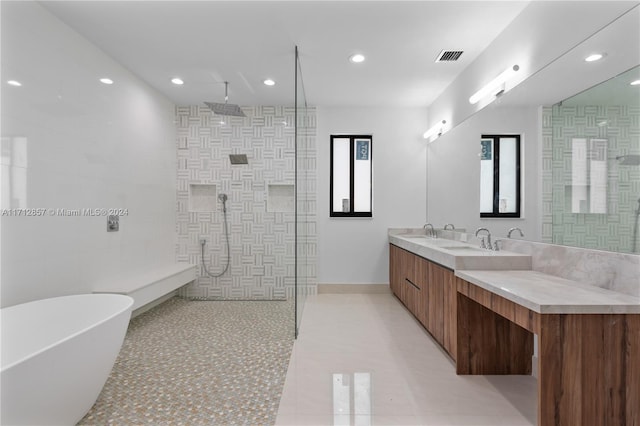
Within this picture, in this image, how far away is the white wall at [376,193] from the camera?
4508 millimetres

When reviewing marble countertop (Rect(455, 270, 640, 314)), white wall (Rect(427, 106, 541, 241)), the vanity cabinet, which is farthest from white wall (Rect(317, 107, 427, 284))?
marble countertop (Rect(455, 270, 640, 314))

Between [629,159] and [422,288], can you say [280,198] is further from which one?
[629,159]

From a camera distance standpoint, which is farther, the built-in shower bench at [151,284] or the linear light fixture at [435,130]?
the linear light fixture at [435,130]

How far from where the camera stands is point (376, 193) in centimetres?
453

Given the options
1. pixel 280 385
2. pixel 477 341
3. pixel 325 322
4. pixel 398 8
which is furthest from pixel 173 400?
pixel 398 8

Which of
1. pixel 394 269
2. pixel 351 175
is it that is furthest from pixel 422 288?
pixel 351 175

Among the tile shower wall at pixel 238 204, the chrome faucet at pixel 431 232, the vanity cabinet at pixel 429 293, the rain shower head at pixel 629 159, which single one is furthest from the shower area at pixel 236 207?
the rain shower head at pixel 629 159

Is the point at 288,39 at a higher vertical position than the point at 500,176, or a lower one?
higher

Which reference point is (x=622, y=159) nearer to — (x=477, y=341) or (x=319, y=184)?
(x=477, y=341)

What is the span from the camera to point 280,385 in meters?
2.14

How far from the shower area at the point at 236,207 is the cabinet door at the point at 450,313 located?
213cm

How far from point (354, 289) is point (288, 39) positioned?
129 inches

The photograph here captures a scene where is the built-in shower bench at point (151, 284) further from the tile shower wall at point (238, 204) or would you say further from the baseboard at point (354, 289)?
the baseboard at point (354, 289)

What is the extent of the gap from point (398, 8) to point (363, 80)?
4.17ft
